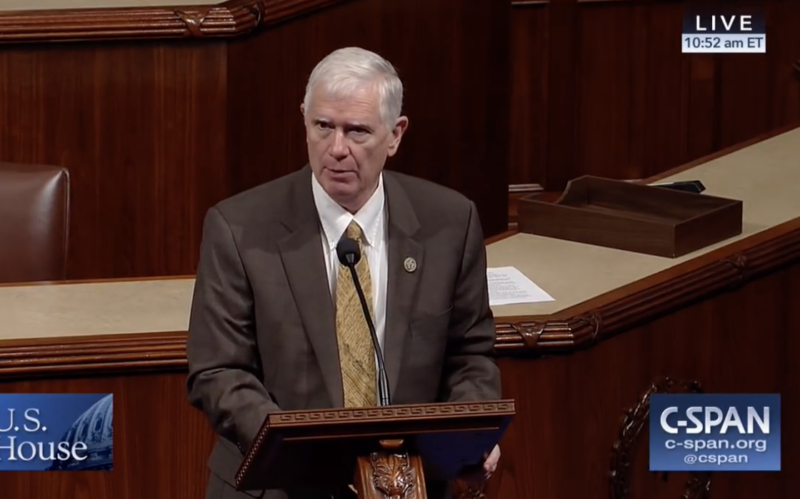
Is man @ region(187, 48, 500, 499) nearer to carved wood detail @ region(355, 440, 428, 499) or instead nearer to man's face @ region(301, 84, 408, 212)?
man's face @ region(301, 84, 408, 212)

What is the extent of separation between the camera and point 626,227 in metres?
3.73

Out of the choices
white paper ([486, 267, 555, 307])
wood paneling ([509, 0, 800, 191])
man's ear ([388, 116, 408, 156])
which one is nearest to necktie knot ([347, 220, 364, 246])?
man's ear ([388, 116, 408, 156])

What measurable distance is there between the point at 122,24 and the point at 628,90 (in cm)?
286

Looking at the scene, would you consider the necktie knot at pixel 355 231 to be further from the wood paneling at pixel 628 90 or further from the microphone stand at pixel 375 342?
the wood paneling at pixel 628 90

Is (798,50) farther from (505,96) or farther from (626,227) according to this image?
(626,227)

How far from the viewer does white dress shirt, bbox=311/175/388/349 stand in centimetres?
247

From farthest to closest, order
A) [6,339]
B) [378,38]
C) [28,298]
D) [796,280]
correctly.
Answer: [378,38] → [796,280] → [28,298] → [6,339]

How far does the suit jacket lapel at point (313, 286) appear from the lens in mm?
2414

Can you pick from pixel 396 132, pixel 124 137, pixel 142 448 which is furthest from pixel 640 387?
pixel 124 137

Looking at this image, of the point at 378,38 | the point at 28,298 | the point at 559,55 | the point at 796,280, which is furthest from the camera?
the point at 559,55

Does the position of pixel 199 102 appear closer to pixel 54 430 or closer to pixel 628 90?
pixel 54 430

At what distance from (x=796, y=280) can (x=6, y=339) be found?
1709 mm

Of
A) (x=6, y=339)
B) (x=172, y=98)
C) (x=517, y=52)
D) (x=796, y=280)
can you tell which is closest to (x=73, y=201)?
(x=172, y=98)

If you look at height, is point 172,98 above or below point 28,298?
above
